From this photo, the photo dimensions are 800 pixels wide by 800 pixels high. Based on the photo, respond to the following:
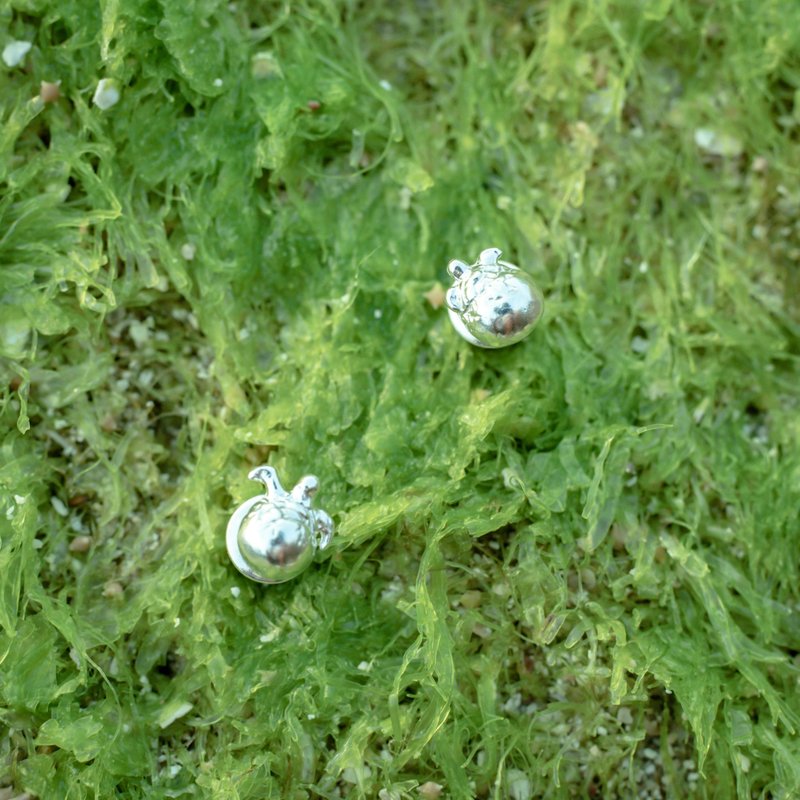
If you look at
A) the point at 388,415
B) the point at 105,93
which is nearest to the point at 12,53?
the point at 105,93

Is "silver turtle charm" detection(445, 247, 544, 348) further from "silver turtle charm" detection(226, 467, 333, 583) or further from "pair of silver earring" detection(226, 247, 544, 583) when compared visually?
"silver turtle charm" detection(226, 467, 333, 583)

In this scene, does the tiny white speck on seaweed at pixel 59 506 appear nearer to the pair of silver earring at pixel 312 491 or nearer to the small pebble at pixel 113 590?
the small pebble at pixel 113 590

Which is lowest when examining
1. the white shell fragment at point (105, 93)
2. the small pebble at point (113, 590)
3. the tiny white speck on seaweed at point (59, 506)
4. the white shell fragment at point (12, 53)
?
the small pebble at point (113, 590)

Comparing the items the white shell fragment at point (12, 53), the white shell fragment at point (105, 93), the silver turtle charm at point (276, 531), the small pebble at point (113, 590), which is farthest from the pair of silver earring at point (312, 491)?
the white shell fragment at point (12, 53)

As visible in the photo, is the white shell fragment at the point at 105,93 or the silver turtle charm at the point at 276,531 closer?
the silver turtle charm at the point at 276,531

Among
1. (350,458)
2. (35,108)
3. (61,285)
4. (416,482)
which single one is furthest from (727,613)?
(35,108)

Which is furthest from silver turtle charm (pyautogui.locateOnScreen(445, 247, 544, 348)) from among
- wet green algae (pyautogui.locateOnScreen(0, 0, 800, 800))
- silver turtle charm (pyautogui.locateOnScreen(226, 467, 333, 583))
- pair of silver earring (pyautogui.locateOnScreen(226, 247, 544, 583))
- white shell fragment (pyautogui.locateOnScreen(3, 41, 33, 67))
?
white shell fragment (pyautogui.locateOnScreen(3, 41, 33, 67))

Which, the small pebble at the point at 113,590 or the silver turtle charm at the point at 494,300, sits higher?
the silver turtle charm at the point at 494,300

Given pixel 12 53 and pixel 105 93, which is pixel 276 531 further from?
pixel 12 53
